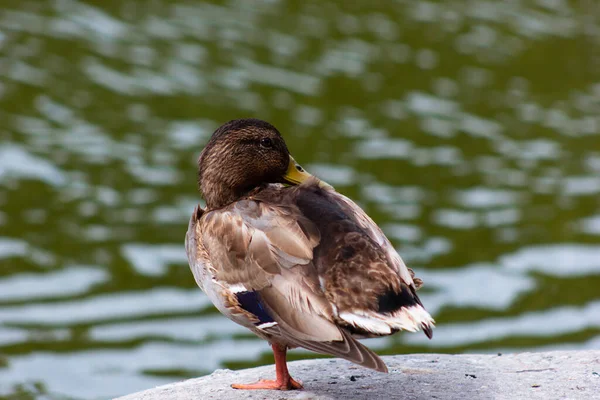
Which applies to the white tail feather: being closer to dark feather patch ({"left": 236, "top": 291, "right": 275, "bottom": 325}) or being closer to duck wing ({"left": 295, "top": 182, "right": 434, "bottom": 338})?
duck wing ({"left": 295, "top": 182, "right": 434, "bottom": 338})

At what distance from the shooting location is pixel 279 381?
19.5 ft

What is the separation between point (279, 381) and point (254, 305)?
0.78m

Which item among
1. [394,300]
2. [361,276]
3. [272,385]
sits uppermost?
[361,276]

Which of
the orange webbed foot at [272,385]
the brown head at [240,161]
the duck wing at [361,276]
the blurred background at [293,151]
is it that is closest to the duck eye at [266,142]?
the brown head at [240,161]

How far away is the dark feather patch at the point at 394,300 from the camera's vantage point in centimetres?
515

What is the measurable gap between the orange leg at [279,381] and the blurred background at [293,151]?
12.4ft

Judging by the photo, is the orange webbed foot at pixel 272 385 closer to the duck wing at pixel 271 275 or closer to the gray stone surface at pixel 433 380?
the gray stone surface at pixel 433 380

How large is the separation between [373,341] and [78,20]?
956cm

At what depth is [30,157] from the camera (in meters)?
13.9

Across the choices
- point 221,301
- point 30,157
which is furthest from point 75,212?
point 221,301

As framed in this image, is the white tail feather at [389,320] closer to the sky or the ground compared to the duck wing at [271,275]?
closer to the ground

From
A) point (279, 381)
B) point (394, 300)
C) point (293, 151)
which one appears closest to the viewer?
point (394, 300)

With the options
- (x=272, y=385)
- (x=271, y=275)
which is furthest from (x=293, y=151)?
(x=271, y=275)

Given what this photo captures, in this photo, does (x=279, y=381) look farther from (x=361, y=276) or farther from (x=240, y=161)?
(x=240, y=161)
